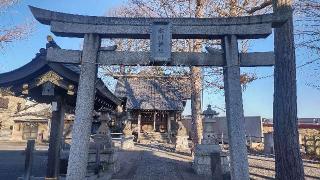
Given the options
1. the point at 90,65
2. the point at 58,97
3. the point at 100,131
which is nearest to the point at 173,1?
the point at 100,131

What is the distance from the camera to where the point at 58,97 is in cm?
916

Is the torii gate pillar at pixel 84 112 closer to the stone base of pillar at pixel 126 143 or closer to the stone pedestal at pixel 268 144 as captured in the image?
the stone base of pillar at pixel 126 143

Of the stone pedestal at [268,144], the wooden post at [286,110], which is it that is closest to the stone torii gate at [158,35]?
the wooden post at [286,110]

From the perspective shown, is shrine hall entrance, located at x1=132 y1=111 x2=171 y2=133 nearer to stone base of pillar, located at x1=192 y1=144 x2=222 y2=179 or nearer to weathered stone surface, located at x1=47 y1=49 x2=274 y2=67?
stone base of pillar, located at x1=192 y1=144 x2=222 y2=179

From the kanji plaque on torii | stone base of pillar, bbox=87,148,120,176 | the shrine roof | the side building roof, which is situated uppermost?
the shrine roof

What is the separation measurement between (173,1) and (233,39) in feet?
34.9

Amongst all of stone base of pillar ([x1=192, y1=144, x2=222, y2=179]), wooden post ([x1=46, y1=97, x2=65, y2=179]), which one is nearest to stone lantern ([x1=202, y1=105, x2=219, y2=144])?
stone base of pillar ([x1=192, y1=144, x2=222, y2=179])

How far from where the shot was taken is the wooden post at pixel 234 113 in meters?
6.12

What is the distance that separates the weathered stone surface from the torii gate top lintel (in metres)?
0.43

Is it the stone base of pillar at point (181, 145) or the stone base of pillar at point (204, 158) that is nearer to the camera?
the stone base of pillar at point (204, 158)

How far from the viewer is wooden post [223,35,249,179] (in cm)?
612

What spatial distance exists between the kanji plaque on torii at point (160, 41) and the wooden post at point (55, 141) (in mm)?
4016

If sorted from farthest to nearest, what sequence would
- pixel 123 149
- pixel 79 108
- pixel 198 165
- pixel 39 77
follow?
pixel 123 149 → pixel 198 165 → pixel 39 77 → pixel 79 108

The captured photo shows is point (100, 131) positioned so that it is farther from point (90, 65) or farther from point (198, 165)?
point (90, 65)
